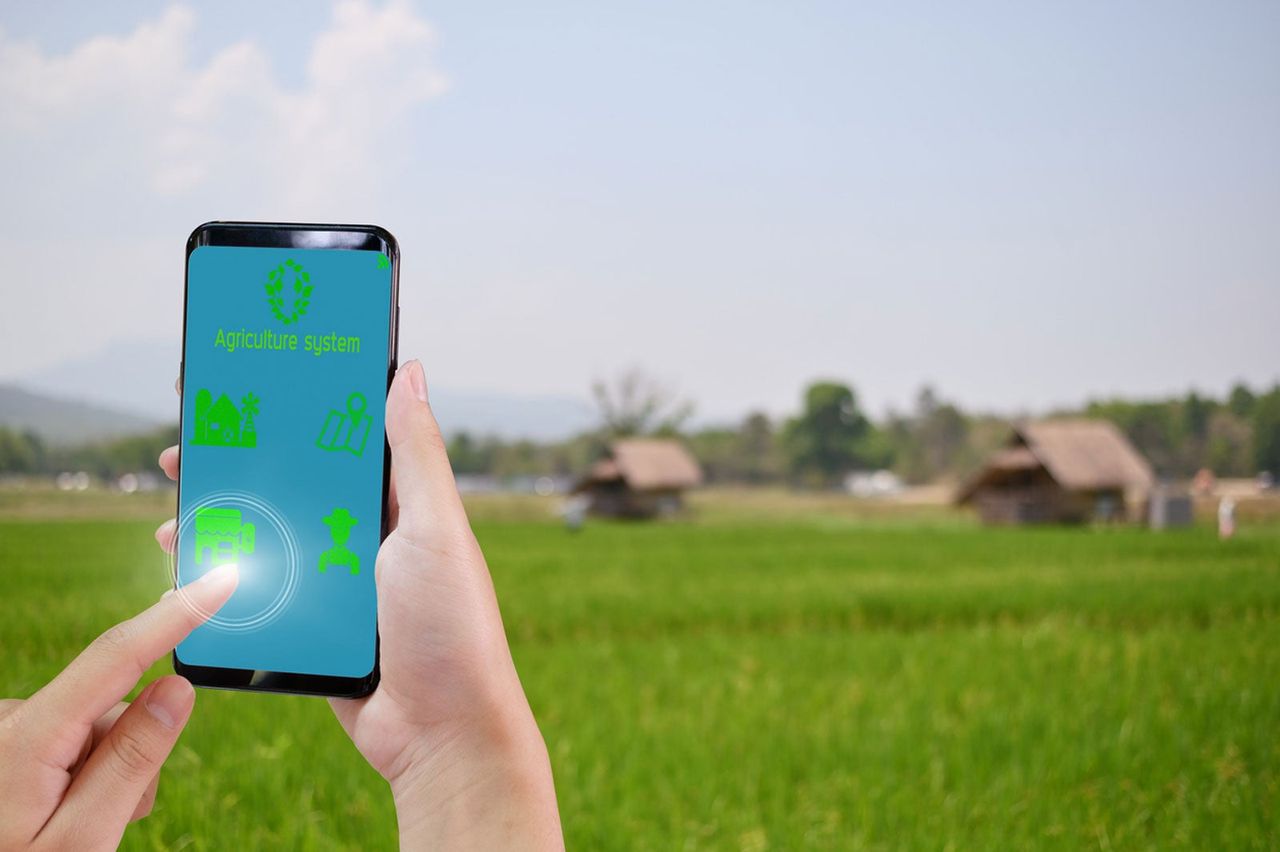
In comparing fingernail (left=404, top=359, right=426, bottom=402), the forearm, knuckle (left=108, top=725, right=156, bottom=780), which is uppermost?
fingernail (left=404, top=359, right=426, bottom=402)

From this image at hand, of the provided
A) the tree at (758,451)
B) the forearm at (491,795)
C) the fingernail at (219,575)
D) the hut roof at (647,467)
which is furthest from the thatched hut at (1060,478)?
the fingernail at (219,575)

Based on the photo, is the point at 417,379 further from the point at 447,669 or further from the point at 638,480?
the point at 638,480

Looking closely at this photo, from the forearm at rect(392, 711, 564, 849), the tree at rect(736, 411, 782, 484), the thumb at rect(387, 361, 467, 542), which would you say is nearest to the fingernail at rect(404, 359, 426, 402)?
the thumb at rect(387, 361, 467, 542)

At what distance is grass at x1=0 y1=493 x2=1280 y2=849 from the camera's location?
3.55m

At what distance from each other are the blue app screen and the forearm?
0.23 metres

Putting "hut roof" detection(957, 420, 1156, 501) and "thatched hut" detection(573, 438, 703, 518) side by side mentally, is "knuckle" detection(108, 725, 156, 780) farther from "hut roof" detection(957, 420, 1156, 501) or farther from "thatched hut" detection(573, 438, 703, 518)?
"thatched hut" detection(573, 438, 703, 518)

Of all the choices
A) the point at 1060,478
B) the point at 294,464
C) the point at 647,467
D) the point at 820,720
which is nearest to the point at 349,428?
the point at 294,464

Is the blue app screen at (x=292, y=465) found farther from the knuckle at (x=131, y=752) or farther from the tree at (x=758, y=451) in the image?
the tree at (x=758, y=451)

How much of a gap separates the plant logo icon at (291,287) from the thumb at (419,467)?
26 centimetres

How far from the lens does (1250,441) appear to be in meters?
38.8

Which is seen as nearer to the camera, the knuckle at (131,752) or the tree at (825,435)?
the knuckle at (131,752)

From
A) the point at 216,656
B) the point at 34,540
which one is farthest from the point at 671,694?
the point at 34,540

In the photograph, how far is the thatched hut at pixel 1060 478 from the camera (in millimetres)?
35844

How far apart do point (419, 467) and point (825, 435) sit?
69924mm
